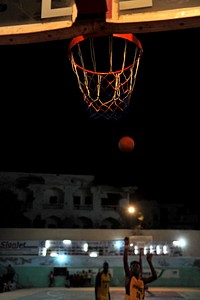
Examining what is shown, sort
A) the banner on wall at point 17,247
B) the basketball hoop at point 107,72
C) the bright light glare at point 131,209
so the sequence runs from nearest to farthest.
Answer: the basketball hoop at point 107,72 < the banner on wall at point 17,247 < the bright light glare at point 131,209

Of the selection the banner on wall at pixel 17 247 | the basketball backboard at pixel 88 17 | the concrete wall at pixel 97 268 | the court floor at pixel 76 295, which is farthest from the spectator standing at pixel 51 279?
the basketball backboard at pixel 88 17

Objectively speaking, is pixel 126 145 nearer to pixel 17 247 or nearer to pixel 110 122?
pixel 110 122

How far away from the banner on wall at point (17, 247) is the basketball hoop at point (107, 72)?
49.6 feet

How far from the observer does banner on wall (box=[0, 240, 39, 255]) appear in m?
20.2

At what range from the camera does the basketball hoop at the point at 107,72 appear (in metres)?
5.33

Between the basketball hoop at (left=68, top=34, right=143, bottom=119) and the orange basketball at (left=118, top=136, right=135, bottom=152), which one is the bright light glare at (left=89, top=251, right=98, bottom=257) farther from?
the basketball hoop at (left=68, top=34, right=143, bottom=119)

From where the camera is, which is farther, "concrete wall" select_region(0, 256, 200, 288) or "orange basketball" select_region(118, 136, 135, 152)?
"concrete wall" select_region(0, 256, 200, 288)

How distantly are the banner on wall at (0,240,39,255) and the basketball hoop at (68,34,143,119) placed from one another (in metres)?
15.1

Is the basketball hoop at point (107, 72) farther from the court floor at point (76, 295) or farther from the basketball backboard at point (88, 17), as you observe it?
the court floor at point (76, 295)

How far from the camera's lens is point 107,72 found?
6.42m

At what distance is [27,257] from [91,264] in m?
3.91

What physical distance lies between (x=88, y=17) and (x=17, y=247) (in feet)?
62.7

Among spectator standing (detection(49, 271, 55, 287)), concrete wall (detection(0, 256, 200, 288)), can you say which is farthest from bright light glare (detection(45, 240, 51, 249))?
spectator standing (detection(49, 271, 55, 287))

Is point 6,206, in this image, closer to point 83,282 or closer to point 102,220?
point 102,220
